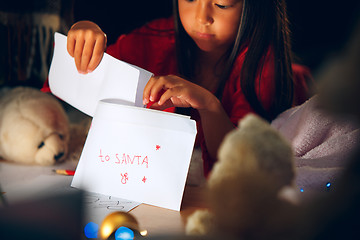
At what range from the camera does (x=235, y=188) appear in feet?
0.82

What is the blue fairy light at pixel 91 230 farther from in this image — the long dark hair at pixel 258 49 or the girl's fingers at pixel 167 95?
the long dark hair at pixel 258 49

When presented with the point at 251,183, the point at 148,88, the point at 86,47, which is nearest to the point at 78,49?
the point at 86,47

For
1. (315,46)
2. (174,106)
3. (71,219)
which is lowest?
(71,219)

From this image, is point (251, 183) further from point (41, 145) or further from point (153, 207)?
point (41, 145)

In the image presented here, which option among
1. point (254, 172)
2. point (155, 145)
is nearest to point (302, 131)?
point (155, 145)

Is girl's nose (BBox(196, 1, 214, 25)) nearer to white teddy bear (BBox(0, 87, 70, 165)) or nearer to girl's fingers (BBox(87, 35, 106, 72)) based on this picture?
girl's fingers (BBox(87, 35, 106, 72))

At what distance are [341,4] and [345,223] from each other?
472 millimetres

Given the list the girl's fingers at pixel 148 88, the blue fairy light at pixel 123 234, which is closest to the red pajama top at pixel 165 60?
the girl's fingers at pixel 148 88

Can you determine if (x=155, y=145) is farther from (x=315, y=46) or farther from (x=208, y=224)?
(x=315, y=46)

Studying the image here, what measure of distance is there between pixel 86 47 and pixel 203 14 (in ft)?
0.71

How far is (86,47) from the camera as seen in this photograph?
58 centimetres

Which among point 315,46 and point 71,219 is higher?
point 315,46

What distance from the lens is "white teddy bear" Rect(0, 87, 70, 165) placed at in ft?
2.17

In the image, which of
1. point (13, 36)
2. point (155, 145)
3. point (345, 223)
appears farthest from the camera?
point (13, 36)
